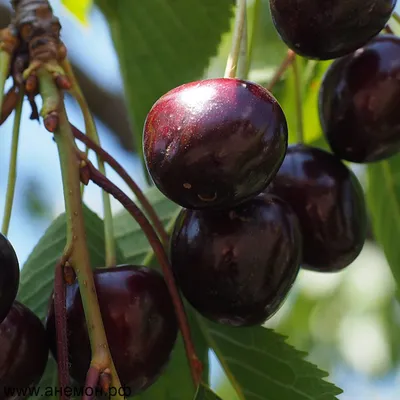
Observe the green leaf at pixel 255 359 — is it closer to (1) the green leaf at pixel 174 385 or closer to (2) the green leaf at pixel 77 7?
(1) the green leaf at pixel 174 385

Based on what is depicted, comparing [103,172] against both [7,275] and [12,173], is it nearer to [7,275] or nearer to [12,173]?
[12,173]

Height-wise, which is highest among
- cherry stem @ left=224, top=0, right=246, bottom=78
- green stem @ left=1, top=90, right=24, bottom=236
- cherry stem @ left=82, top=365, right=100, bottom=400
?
cherry stem @ left=224, top=0, right=246, bottom=78

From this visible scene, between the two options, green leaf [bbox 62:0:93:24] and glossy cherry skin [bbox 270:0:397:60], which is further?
green leaf [bbox 62:0:93:24]

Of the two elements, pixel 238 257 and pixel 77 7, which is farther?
pixel 77 7

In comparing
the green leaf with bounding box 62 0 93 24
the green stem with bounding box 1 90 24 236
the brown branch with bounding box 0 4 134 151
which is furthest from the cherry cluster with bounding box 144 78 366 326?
the brown branch with bounding box 0 4 134 151

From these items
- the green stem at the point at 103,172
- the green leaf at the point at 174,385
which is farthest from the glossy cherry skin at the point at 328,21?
the green leaf at the point at 174,385

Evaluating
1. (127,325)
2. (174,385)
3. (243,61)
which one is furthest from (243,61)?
(174,385)

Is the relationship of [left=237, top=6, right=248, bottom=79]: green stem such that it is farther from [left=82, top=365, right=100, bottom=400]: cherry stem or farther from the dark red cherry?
[left=82, top=365, right=100, bottom=400]: cherry stem
